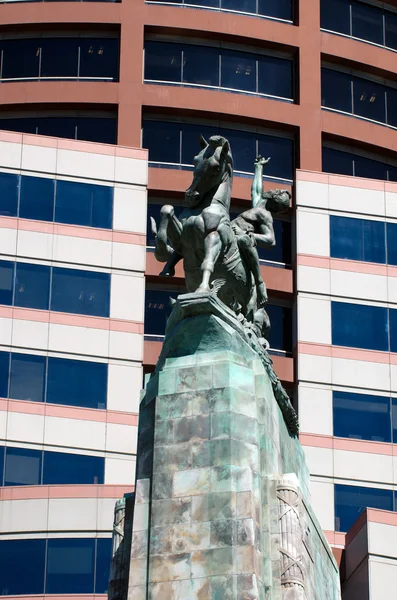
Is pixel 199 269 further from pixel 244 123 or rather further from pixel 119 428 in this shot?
pixel 244 123

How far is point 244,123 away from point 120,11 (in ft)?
24.5

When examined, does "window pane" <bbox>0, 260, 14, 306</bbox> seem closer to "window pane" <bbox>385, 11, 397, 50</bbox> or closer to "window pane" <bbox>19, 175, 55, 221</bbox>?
"window pane" <bbox>19, 175, 55, 221</bbox>

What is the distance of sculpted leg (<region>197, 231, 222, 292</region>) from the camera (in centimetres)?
3366

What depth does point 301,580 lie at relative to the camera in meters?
30.7

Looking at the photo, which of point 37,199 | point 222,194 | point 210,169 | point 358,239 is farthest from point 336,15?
point 210,169

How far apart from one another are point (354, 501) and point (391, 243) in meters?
11.6

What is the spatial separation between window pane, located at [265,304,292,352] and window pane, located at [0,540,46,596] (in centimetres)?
1510

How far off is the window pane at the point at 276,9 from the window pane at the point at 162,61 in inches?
175

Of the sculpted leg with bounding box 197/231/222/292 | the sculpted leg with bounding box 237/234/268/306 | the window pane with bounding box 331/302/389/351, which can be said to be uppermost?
the window pane with bounding box 331/302/389/351

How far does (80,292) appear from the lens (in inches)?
2502

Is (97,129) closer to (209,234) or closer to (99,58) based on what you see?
(99,58)

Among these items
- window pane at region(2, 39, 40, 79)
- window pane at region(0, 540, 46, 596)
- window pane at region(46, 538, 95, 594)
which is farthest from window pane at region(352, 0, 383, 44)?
window pane at region(0, 540, 46, 596)

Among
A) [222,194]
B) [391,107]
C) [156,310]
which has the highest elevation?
[391,107]

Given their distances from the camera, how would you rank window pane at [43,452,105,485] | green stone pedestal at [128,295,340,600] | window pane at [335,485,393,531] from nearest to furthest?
green stone pedestal at [128,295,340,600], window pane at [43,452,105,485], window pane at [335,485,393,531]
